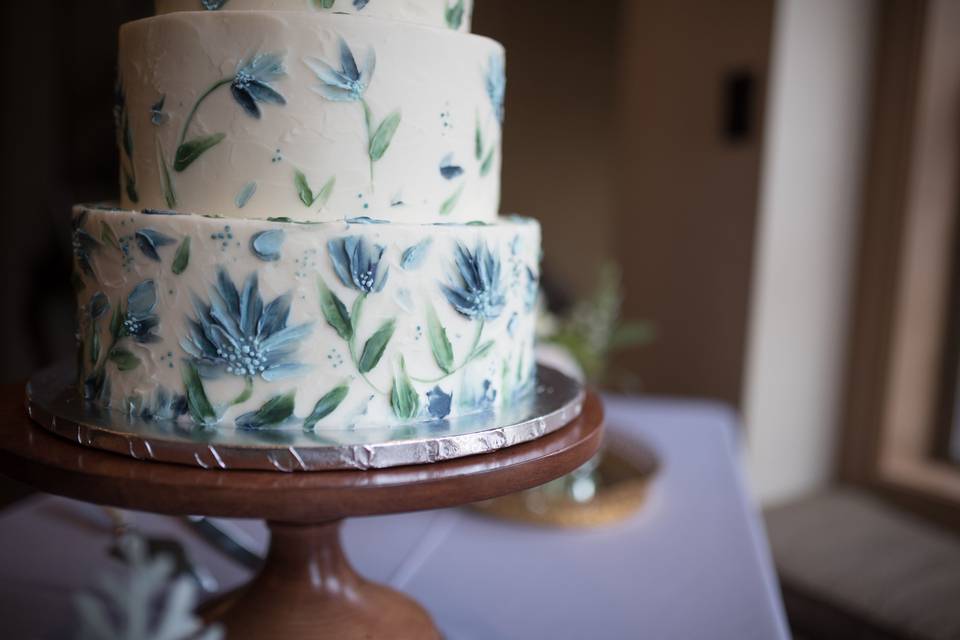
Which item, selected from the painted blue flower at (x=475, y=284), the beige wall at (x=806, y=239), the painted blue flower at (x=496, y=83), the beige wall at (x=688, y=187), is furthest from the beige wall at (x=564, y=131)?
the painted blue flower at (x=475, y=284)

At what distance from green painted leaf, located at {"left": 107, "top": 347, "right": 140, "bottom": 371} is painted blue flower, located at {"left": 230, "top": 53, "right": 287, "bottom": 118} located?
0.27 m

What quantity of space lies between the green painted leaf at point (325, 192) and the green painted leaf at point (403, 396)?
0.18 meters

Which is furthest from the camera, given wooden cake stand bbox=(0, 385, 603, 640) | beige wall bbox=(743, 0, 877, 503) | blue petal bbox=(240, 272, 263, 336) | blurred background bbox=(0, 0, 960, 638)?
beige wall bbox=(743, 0, 877, 503)

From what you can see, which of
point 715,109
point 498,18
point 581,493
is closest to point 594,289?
point 498,18

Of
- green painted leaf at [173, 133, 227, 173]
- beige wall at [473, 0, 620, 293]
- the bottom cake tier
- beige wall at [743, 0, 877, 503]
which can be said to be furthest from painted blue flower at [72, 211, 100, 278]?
beige wall at [473, 0, 620, 293]

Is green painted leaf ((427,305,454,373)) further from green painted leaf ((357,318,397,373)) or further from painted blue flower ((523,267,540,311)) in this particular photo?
painted blue flower ((523,267,540,311))

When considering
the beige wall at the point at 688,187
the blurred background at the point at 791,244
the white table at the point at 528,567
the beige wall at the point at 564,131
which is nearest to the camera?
the white table at the point at 528,567

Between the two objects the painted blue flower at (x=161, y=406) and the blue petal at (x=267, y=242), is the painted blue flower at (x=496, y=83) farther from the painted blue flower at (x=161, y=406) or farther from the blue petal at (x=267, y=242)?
the painted blue flower at (x=161, y=406)

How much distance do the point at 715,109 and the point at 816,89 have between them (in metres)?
0.32

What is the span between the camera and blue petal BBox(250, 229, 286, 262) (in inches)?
29.3

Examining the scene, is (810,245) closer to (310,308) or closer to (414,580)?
(414,580)

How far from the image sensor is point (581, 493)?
142 centimetres

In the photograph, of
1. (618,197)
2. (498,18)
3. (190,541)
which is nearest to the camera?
(190,541)

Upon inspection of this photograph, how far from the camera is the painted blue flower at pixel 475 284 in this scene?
2.66 feet
